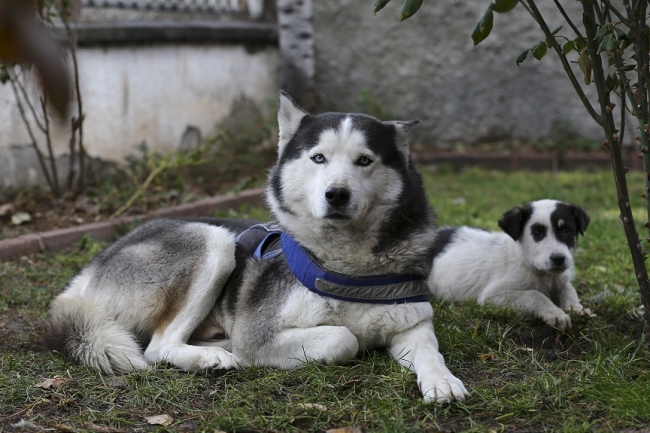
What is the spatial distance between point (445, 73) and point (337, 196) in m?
6.98

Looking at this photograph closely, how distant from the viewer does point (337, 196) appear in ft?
9.90

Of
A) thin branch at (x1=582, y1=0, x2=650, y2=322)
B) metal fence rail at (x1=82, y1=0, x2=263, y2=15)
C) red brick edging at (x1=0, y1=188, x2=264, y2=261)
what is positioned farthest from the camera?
metal fence rail at (x1=82, y1=0, x2=263, y2=15)

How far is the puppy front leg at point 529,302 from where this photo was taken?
3.84m

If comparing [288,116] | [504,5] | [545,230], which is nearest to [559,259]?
[545,230]

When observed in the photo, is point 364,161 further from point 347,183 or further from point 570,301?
point 570,301

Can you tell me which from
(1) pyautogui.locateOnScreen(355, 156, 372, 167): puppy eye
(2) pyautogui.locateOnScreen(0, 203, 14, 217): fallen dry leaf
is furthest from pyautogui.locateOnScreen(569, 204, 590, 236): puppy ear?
(2) pyautogui.locateOnScreen(0, 203, 14, 217): fallen dry leaf

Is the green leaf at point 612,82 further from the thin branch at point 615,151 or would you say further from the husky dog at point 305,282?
the husky dog at point 305,282

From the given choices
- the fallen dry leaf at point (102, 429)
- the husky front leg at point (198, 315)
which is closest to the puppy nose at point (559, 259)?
the husky front leg at point (198, 315)

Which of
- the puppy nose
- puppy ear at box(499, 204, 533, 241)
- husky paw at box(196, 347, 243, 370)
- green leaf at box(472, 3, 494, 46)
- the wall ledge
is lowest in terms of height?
husky paw at box(196, 347, 243, 370)

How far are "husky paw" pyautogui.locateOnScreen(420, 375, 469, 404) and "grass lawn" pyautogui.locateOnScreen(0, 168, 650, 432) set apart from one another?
0.09 feet

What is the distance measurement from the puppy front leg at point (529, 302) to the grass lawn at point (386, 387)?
6cm

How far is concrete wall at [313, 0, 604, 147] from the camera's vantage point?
370 inches

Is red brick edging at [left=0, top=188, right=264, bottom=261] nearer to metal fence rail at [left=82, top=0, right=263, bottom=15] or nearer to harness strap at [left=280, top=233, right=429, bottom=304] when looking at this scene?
harness strap at [left=280, top=233, right=429, bottom=304]

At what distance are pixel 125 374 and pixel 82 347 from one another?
10.2 inches
